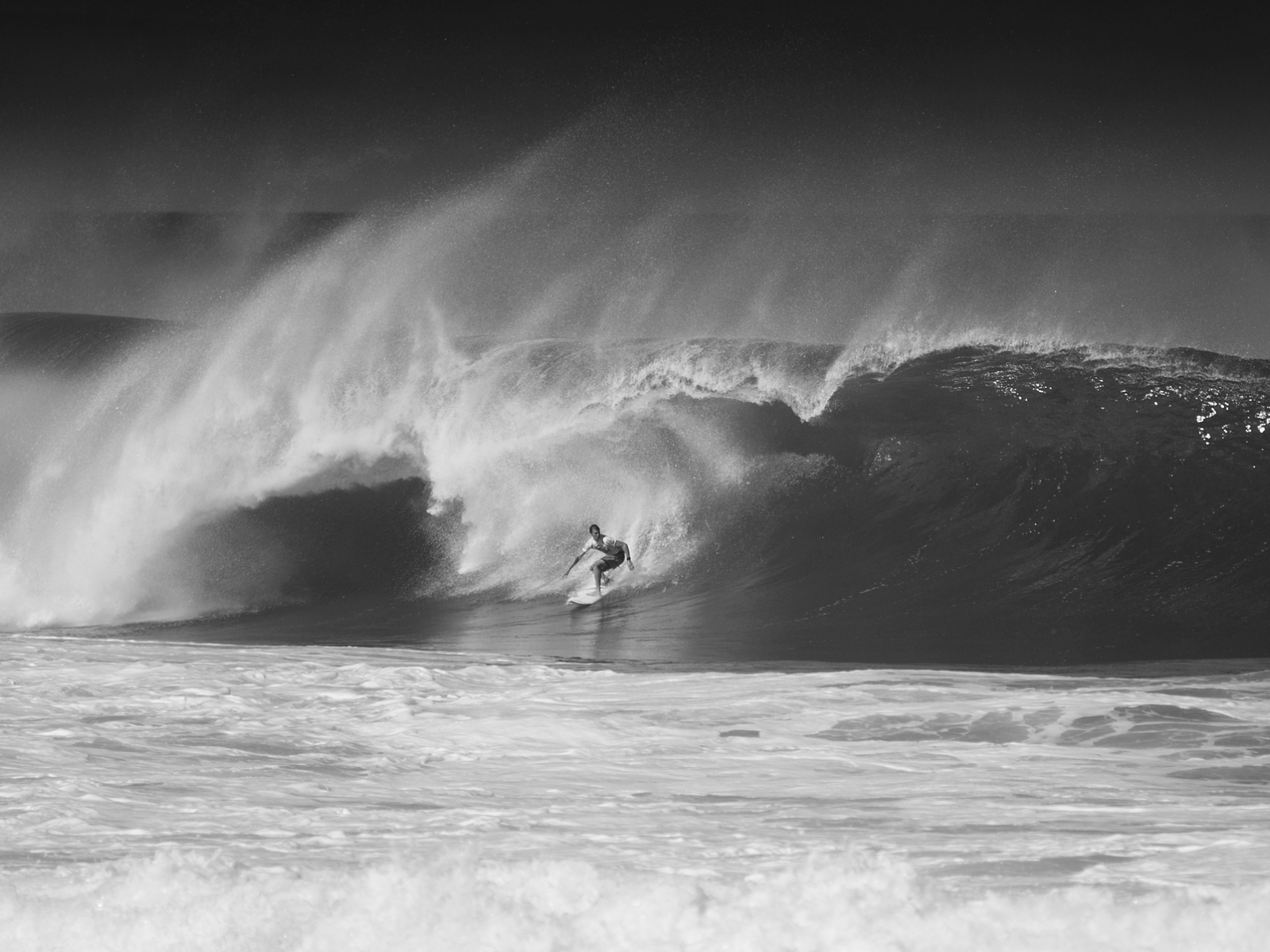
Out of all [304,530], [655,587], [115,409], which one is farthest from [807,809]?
[115,409]

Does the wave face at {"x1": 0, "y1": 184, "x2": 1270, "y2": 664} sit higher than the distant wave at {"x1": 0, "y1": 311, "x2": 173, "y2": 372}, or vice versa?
the distant wave at {"x1": 0, "y1": 311, "x2": 173, "y2": 372}

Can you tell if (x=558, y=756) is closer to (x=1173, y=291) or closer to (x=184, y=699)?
(x=184, y=699)

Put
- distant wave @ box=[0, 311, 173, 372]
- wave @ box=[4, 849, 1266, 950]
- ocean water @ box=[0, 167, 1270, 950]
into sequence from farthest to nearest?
distant wave @ box=[0, 311, 173, 372], ocean water @ box=[0, 167, 1270, 950], wave @ box=[4, 849, 1266, 950]

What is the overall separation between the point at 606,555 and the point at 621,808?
6236 millimetres

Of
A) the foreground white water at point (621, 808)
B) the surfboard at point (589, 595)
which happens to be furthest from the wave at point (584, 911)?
the surfboard at point (589, 595)

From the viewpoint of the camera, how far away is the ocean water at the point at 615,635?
13.5ft

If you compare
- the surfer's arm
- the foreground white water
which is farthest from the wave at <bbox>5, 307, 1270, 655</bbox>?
the foreground white water

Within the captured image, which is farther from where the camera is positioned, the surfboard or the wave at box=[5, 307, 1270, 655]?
the wave at box=[5, 307, 1270, 655]

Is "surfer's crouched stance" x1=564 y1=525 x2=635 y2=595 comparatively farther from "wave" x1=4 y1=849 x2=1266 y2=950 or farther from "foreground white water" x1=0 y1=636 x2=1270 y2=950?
"wave" x1=4 y1=849 x2=1266 y2=950

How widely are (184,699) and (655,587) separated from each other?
515 centimetres

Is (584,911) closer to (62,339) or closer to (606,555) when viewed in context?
(606,555)

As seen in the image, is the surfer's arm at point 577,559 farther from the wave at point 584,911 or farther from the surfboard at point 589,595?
the wave at point 584,911

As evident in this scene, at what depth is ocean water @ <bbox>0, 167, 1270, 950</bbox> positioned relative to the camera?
4121 millimetres

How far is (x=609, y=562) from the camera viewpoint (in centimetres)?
1120
